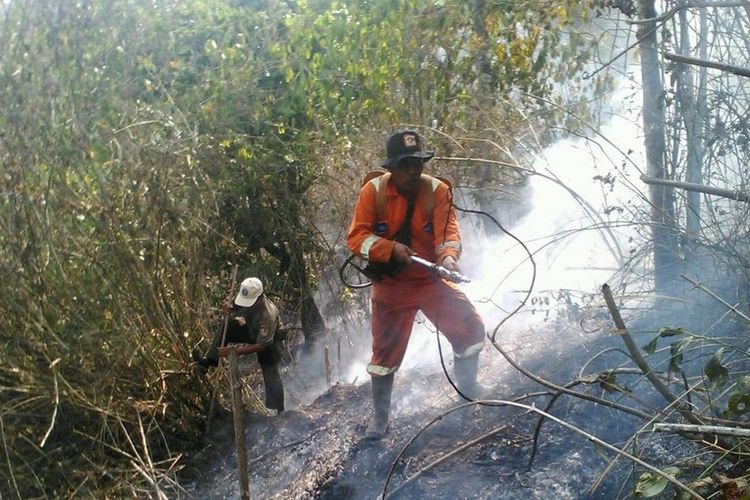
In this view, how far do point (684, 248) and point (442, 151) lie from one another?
3.12 metres

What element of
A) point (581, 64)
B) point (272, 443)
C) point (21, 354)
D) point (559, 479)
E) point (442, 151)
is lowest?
point (272, 443)

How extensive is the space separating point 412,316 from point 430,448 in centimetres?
80

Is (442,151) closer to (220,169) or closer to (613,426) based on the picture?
(220,169)

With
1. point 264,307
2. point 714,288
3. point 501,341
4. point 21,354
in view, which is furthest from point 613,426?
point 21,354

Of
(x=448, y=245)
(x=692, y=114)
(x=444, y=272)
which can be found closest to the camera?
(x=444, y=272)

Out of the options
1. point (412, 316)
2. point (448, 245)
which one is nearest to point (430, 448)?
point (412, 316)

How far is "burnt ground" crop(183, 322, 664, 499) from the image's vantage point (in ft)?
15.0

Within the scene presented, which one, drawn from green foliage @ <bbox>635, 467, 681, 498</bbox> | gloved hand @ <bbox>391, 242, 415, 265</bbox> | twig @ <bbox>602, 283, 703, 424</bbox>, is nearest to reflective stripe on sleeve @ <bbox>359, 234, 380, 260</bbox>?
gloved hand @ <bbox>391, 242, 415, 265</bbox>

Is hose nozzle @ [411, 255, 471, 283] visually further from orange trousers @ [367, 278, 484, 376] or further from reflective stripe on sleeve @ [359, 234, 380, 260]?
orange trousers @ [367, 278, 484, 376]

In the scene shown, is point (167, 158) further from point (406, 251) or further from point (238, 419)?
point (238, 419)

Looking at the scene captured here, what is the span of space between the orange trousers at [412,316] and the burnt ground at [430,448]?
0.46 m

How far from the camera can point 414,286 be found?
17.4 feet

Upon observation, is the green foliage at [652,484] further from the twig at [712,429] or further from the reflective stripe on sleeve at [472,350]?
the reflective stripe on sleeve at [472,350]

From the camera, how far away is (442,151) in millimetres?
7902
